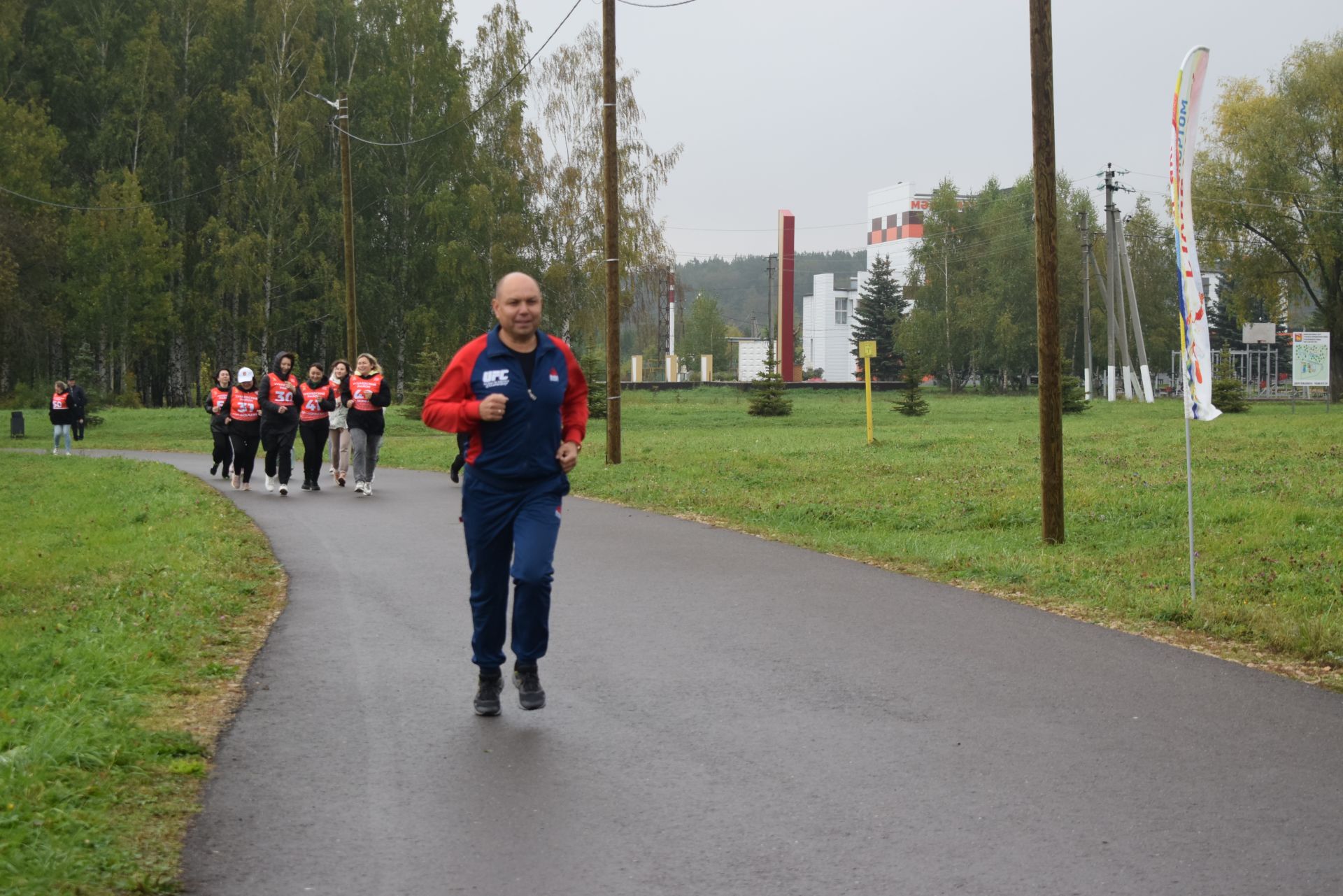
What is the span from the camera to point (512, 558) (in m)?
6.47

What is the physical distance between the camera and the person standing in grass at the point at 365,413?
17.9 meters

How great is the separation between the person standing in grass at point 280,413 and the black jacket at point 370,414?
0.72 m

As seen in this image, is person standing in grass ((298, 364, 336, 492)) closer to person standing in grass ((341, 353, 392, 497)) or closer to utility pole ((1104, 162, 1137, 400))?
person standing in grass ((341, 353, 392, 497))

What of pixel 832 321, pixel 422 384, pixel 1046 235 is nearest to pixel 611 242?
pixel 1046 235

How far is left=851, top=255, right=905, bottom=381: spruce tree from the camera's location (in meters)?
104

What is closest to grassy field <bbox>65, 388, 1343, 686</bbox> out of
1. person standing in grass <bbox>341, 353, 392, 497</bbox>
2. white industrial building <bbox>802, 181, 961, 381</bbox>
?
person standing in grass <bbox>341, 353, 392, 497</bbox>

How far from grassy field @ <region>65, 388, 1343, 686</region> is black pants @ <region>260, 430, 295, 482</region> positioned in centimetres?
407

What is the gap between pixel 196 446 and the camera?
32.0 m

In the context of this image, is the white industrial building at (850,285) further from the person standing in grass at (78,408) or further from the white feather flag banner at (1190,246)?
the white feather flag banner at (1190,246)

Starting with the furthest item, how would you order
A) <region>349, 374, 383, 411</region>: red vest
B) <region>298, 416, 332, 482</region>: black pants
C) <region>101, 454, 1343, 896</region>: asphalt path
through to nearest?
<region>298, 416, 332, 482</region>: black pants < <region>349, 374, 383, 411</region>: red vest < <region>101, 454, 1343, 896</region>: asphalt path

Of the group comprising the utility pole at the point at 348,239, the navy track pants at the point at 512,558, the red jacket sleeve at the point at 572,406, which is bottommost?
the navy track pants at the point at 512,558

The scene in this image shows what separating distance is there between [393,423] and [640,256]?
1661cm

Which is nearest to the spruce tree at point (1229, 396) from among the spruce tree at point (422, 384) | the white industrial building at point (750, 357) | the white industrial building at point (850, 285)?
the spruce tree at point (422, 384)

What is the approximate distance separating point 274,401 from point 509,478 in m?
12.7
